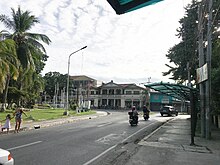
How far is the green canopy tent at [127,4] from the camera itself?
4.45m

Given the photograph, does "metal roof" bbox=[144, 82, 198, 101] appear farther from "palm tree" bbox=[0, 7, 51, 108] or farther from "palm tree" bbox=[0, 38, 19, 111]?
"palm tree" bbox=[0, 7, 51, 108]

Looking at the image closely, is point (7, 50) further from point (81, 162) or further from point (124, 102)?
point (124, 102)

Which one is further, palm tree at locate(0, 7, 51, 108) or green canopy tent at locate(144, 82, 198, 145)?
palm tree at locate(0, 7, 51, 108)

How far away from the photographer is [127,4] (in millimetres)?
4547

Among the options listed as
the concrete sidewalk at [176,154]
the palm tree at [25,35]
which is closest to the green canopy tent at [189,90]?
the concrete sidewalk at [176,154]

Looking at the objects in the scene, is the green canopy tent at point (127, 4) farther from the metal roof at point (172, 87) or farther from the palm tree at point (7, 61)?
the palm tree at point (7, 61)

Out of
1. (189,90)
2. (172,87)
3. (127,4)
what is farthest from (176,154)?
(172,87)

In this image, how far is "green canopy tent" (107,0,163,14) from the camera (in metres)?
4.45

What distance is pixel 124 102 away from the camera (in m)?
73.7

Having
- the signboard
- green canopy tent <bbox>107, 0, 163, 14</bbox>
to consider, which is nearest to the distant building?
the signboard

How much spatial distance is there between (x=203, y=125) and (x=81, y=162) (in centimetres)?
870

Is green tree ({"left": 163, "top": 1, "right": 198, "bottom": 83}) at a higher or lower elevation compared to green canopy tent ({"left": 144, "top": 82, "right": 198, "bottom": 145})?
higher

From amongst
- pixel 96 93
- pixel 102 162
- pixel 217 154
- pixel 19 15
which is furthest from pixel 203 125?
pixel 96 93

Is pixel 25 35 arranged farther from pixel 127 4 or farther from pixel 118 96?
pixel 118 96
